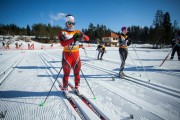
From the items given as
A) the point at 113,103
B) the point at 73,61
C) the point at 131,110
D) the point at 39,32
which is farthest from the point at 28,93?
the point at 39,32

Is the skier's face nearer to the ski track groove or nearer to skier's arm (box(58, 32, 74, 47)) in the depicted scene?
skier's arm (box(58, 32, 74, 47))

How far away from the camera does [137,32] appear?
106 m

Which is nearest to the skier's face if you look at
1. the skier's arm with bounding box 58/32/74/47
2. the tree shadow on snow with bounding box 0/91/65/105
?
the skier's arm with bounding box 58/32/74/47

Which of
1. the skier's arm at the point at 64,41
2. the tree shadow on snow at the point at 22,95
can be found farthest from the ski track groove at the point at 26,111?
the skier's arm at the point at 64,41

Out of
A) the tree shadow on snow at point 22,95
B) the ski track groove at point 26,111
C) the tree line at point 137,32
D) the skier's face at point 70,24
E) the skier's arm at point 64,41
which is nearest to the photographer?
the ski track groove at point 26,111

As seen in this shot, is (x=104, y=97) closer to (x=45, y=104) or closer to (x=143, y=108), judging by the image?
(x=143, y=108)

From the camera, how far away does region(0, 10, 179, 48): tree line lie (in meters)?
48.1

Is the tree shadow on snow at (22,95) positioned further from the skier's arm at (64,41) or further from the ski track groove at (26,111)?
the skier's arm at (64,41)

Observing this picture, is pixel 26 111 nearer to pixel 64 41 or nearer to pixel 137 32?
pixel 64 41

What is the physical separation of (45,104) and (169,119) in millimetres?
3037

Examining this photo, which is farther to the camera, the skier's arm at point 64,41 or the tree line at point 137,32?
the tree line at point 137,32

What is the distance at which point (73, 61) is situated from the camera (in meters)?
3.94

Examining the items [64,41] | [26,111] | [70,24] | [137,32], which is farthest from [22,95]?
[137,32]

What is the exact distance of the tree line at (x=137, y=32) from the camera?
4812 centimetres
